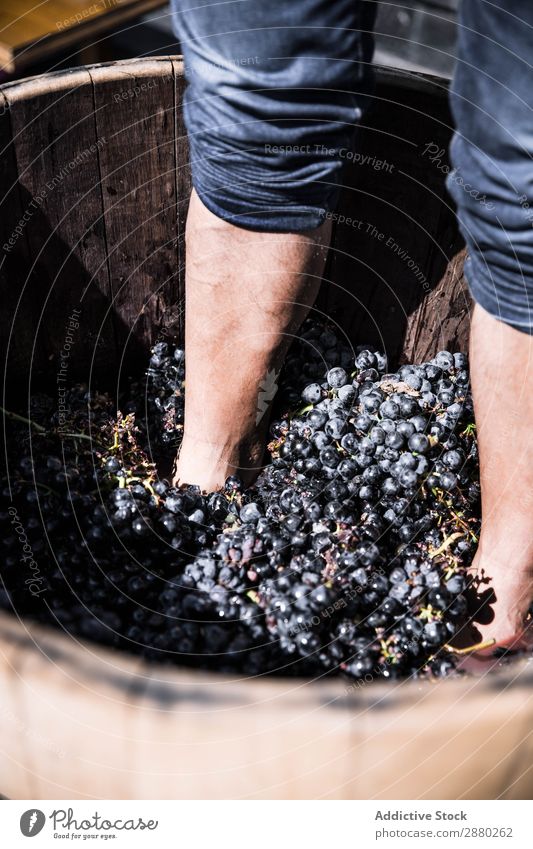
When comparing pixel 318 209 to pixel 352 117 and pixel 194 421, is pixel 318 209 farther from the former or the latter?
pixel 194 421

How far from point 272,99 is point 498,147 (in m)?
0.28

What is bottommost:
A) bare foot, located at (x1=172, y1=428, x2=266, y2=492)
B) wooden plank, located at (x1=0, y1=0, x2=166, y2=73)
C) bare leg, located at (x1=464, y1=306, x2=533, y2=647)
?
bare leg, located at (x1=464, y1=306, x2=533, y2=647)

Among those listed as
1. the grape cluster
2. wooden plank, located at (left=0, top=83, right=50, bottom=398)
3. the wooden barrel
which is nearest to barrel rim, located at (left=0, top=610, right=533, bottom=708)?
the wooden barrel

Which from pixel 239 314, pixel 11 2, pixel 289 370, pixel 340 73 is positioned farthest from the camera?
pixel 11 2

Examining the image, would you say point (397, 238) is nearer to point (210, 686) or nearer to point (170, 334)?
point (170, 334)

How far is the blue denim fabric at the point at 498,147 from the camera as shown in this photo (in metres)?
0.68

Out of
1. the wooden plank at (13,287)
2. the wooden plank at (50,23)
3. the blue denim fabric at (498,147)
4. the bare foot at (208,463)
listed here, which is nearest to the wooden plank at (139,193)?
the wooden plank at (13,287)

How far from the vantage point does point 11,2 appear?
5.46ft

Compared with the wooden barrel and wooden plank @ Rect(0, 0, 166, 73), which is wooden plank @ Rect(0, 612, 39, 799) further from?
wooden plank @ Rect(0, 0, 166, 73)

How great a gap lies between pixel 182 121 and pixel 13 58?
0.59 metres

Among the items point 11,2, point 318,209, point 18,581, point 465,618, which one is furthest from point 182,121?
point 11,2

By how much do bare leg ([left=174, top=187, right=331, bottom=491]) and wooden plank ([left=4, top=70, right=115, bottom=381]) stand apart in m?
0.17

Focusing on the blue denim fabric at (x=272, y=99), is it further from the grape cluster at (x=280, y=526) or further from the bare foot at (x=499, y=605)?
the bare foot at (x=499, y=605)

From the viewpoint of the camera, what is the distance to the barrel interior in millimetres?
1022
